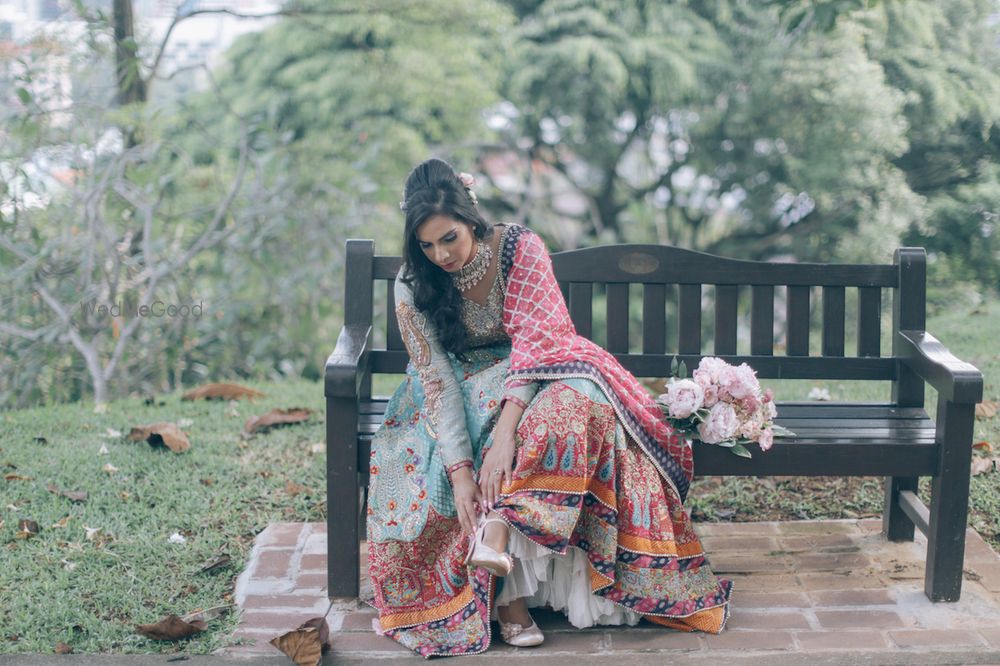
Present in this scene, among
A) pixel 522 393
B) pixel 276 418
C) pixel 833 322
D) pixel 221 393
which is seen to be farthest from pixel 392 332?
pixel 221 393

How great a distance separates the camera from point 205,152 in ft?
27.1

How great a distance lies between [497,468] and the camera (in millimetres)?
3029

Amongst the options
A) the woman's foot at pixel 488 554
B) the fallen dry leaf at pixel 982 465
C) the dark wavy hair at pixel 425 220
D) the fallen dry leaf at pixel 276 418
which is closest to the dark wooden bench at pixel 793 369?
the dark wavy hair at pixel 425 220

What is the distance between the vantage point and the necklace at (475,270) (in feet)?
10.8

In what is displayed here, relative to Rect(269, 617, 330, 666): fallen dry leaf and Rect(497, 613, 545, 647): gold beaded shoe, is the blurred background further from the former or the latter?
Rect(497, 613, 545, 647): gold beaded shoe

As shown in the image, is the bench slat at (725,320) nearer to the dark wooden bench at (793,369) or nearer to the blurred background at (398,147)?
the dark wooden bench at (793,369)

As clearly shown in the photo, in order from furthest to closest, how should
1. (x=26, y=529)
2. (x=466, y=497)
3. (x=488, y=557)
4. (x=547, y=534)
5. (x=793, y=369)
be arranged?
(x=793, y=369) < (x=26, y=529) < (x=466, y=497) < (x=547, y=534) < (x=488, y=557)

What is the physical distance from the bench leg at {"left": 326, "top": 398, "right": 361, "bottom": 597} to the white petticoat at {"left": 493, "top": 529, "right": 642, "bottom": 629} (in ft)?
1.67

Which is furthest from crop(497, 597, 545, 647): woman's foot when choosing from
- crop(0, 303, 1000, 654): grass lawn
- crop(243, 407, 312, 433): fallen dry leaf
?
crop(243, 407, 312, 433): fallen dry leaf

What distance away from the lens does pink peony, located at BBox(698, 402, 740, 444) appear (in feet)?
10.4

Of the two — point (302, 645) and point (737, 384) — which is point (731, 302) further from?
point (302, 645)

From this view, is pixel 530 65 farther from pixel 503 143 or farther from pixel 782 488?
pixel 782 488

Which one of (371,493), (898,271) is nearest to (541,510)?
(371,493)

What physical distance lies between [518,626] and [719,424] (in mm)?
858
